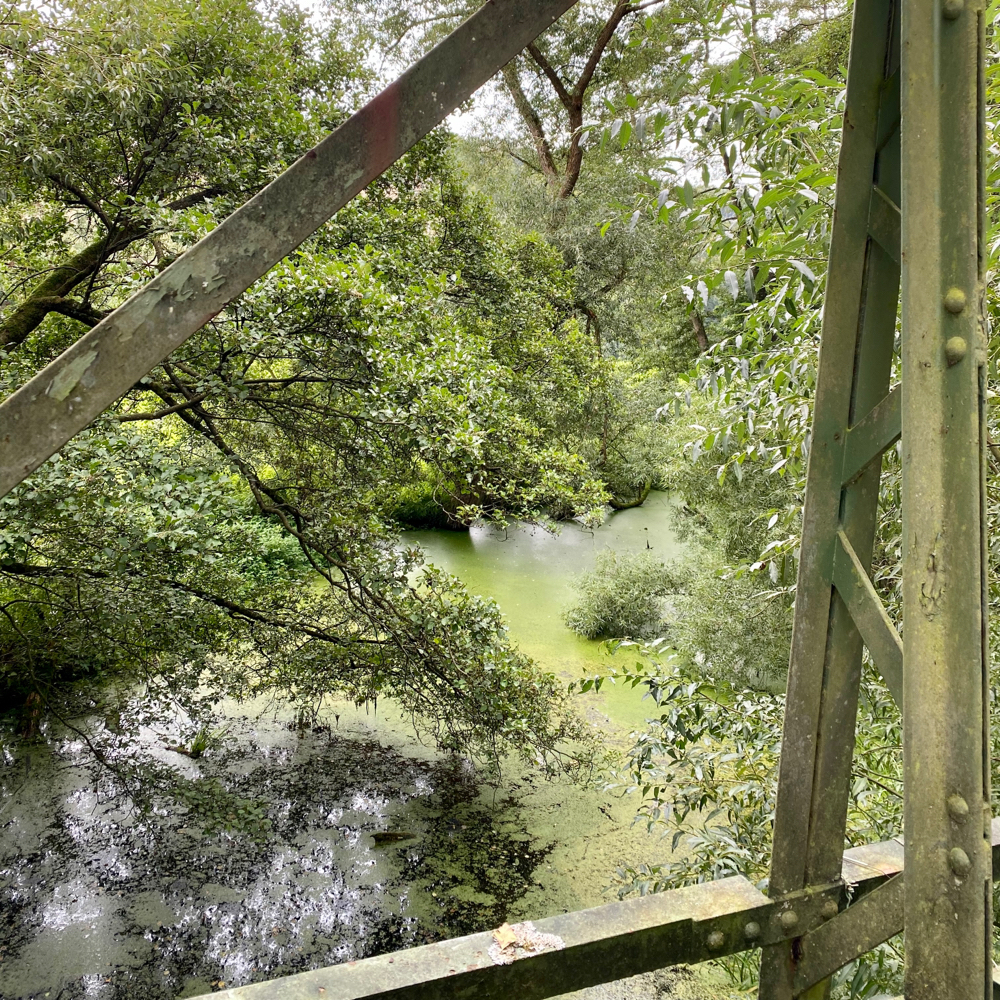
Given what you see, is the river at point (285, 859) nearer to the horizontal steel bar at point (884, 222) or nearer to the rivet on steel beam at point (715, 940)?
the rivet on steel beam at point (715, 940)

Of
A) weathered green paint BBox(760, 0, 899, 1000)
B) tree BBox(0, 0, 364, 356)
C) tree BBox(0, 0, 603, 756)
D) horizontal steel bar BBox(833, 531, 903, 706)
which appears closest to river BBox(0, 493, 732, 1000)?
tree BBox(0, 0, 603, 756)

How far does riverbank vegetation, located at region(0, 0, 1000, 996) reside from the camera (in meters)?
1.74

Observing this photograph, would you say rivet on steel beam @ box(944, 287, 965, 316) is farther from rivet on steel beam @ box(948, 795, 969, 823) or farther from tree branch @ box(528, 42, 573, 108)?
tree branch @ box(528, 42, 573, 108)

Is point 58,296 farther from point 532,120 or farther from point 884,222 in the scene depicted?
point 532,120

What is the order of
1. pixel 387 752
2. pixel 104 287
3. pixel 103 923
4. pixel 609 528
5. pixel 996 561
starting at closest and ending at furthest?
pixel 996 561, pixel 103 923, pixel 104 287, pixel 387 752, pixel 609 528

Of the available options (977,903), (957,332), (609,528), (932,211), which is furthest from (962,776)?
(609,528)

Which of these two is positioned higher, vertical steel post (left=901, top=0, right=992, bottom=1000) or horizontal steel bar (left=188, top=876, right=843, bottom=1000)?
vertical steel post (left=901, top=0, right=992, bottom=1000)

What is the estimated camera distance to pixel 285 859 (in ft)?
12.8

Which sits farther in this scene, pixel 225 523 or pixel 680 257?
pixel 680 257

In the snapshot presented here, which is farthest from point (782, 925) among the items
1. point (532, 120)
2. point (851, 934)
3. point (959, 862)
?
point (532, 120)

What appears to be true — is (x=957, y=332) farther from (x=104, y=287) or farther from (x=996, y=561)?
(x=104, y=287)

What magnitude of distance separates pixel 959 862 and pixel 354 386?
8.76 feet

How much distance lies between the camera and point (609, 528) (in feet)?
34.8

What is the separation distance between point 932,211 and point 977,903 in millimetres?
722
